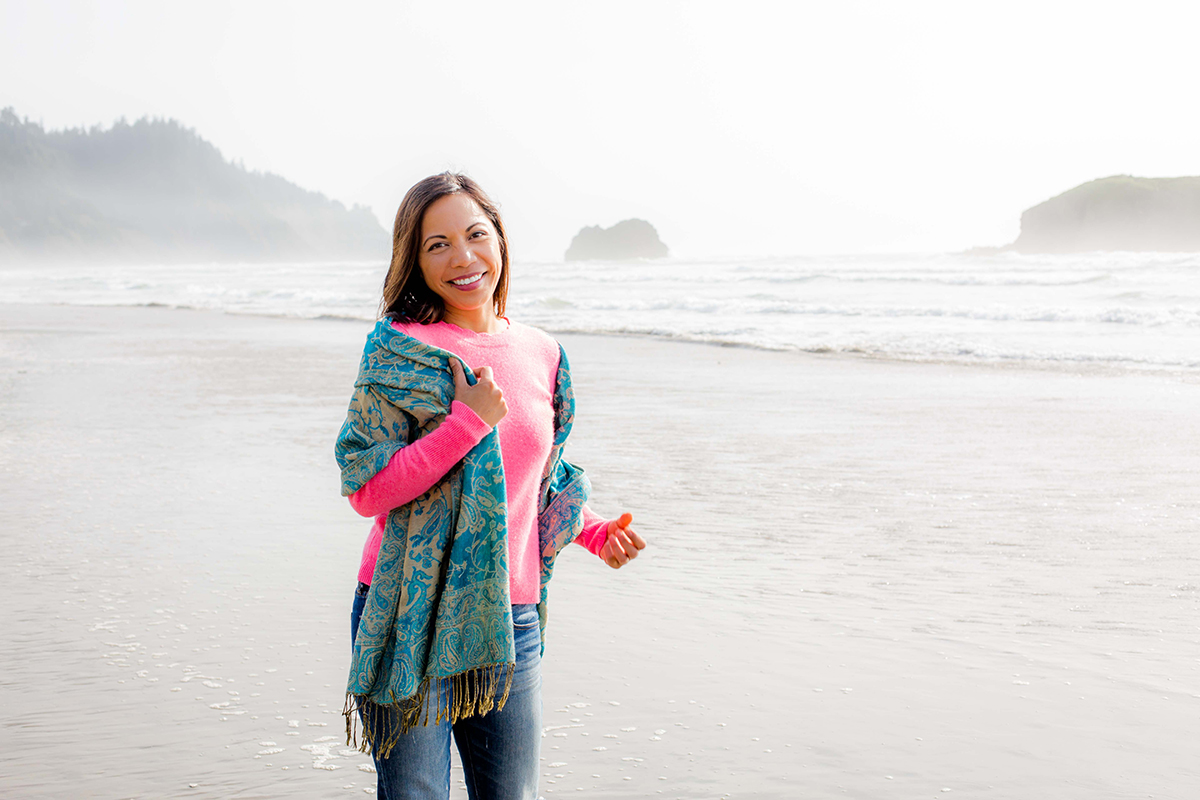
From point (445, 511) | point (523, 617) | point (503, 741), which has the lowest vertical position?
point (503, 741)

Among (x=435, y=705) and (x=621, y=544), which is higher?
(x=621, y=544)

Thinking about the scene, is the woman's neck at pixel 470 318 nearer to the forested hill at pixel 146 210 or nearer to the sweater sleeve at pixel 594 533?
the sweater sleeve at pixel 594 533

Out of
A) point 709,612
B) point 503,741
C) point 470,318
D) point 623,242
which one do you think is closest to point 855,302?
point 709,612

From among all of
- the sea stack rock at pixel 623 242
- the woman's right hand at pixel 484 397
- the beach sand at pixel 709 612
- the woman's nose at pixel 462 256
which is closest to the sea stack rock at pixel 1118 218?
the sea stack rock at pixel 623 242

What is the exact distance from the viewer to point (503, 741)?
1.80 metres

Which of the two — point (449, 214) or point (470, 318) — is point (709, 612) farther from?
point (449, 214)

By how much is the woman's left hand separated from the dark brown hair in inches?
21.8

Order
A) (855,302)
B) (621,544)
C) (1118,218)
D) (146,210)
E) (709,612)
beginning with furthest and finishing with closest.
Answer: (146,210) < (1118,218) < (855,302) < (709,612) < (621,544)

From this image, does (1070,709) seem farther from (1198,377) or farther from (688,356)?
(688,356)

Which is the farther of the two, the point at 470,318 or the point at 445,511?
the point at 470,318

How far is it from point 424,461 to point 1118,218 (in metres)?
90.4

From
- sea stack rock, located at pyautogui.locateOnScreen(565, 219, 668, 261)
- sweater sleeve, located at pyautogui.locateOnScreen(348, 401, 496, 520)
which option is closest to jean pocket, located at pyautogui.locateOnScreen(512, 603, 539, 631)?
sweater sleeve, located at pyautogui.locateOnScreen(348, 401, 496, 520)

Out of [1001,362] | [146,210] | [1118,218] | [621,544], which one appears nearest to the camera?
[621,544]

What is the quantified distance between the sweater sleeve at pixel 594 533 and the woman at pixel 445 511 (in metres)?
0.15
